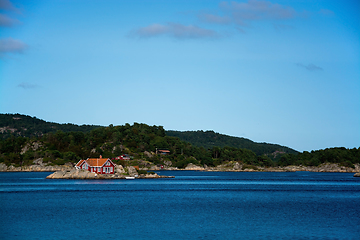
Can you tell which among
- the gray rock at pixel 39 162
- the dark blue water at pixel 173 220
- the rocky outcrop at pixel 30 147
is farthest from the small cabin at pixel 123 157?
the dark blue water at pixel 173 220

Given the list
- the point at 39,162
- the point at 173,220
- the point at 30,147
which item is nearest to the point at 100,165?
the point at 173,220

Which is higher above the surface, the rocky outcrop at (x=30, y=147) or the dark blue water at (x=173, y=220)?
the rocky outcrop at (x=30, y=147)

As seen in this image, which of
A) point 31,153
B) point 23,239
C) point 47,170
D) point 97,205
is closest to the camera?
point 23,239

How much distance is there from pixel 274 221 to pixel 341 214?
33.9ft

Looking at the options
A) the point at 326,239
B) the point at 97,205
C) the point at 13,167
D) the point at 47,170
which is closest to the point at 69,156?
the point at 47,170

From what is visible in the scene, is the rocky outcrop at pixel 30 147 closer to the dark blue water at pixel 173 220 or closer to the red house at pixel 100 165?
the red house at pixel 100 165

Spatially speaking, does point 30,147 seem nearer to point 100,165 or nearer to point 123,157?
point 123,157

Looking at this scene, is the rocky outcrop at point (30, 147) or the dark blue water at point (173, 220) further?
the rocky outcrop at point (30, 147)

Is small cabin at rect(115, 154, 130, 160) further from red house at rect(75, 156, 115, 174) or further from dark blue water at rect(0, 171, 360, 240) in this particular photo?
dark blue water at rect(0, 171, 360, 240)

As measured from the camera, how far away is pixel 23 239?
90.6 ft

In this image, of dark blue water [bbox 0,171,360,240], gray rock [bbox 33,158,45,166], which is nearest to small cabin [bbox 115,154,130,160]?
gray rock [bbox 33,158,45,166]

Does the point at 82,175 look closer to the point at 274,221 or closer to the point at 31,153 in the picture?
the point at 274,221

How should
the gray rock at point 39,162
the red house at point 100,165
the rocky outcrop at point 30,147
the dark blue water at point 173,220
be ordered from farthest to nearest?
the rocky outcrop at point 30,147
the gray rock at point 39,162
the red house at point 100,165
the dark blue water at point 173,220

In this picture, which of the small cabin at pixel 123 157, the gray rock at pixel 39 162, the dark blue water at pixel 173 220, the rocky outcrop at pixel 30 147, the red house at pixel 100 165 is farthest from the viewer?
the rocky outcrop at pixel 30 147
